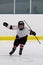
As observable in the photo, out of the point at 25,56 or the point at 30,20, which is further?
Result: the point at 30,20

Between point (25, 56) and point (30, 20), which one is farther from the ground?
point (30, 20)

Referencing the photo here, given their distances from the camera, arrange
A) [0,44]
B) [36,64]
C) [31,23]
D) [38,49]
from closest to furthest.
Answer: [36,64]
[38,49]
[0,44]
[31,23]

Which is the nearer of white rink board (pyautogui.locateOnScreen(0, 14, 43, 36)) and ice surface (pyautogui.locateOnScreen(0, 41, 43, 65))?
ice surface (pyautogui.locateOnScreen(0, 41, 43, 65))

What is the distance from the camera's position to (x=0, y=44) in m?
7.69

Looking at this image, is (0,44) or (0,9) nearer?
(0,44)

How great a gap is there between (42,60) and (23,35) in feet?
2.16

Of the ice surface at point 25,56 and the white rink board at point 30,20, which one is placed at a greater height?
the white rink board at point 30,20

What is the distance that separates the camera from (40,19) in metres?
8.69

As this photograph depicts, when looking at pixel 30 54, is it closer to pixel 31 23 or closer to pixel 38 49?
pixel 38 49

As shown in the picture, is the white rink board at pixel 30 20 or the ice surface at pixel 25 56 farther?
the white rink board at pixel 30 20

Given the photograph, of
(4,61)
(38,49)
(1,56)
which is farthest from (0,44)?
(4,61)

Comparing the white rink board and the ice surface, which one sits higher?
the white rink board

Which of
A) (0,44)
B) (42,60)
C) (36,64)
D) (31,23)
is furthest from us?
(31,23)

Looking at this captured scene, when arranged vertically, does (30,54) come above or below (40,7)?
below
